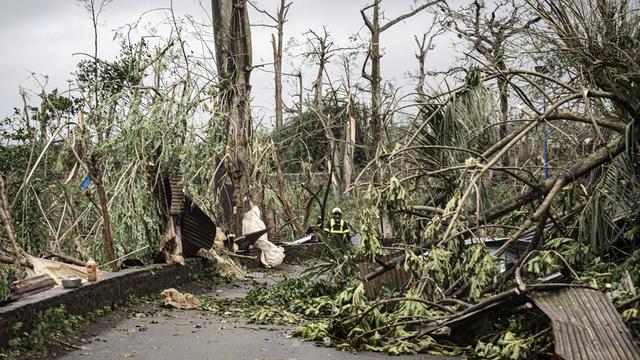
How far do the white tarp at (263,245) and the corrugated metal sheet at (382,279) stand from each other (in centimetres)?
943

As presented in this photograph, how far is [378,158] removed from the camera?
411 inches

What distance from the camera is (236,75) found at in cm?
2041

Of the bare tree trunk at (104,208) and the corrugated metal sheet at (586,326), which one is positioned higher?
the bare tree trunk at (104,208)

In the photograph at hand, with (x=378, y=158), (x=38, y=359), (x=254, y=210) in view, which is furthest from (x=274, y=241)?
(x=38, y=359)

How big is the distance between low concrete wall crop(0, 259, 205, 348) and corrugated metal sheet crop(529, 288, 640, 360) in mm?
4575

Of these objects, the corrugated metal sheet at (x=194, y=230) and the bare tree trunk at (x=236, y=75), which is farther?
the bare tree trunk at (x=236, y=75)

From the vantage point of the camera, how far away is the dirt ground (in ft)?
26.2

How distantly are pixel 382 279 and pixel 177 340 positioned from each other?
2.75 meters

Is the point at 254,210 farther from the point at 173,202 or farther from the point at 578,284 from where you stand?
the point at 578,284

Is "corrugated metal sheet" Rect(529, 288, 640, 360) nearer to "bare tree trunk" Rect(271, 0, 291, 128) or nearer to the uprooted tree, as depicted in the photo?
the uprooted tree

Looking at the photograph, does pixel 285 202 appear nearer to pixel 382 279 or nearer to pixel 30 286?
pixel 382 279

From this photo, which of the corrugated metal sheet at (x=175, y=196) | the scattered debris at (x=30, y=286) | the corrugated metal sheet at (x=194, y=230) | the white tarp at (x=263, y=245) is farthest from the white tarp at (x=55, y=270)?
the white tarp at (x=263, y=245)

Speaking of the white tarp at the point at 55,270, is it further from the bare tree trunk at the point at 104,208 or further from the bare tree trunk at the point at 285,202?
the bare tree trunk at the point at 285,202

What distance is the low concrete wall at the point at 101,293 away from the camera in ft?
24.4
